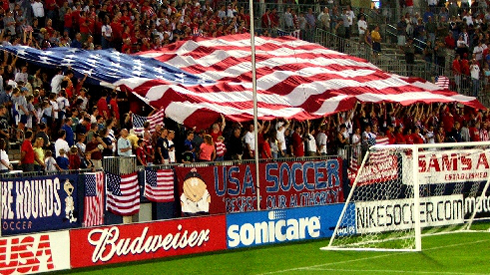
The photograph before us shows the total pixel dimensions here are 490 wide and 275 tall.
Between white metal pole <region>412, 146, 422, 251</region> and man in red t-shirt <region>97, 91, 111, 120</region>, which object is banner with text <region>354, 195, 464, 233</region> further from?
man in red t-shirt <region>97, 91, 111, 120</region>

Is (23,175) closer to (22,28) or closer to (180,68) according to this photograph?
(22,28)

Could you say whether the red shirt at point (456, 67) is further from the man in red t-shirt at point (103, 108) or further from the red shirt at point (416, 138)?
the man in red t-shirt at point (103, 108)

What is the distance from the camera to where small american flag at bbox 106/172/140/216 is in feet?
64.4

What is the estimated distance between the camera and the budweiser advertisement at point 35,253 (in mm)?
14539

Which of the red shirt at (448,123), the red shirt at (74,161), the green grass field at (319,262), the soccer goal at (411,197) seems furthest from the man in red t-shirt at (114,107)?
the red shirt at (448,123)

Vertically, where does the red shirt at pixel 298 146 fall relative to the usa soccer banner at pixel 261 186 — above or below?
above

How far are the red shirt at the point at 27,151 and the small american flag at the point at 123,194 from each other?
1.49 metres

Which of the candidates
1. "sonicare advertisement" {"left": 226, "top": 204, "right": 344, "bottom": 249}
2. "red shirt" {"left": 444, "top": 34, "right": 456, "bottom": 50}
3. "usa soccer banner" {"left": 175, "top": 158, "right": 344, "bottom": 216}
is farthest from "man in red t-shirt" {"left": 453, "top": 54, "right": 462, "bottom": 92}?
"sonicare advertisement" {"left": 226, "top": 204, "right": 344, "bottom": 249}

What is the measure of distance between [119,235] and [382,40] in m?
26.8

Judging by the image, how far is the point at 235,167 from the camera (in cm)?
2183

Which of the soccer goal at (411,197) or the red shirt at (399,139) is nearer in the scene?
the soccer goal at (411,197)

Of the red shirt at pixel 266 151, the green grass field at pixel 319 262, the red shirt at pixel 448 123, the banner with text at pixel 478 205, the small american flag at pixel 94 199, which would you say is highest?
the red shirt at pixel 448 123

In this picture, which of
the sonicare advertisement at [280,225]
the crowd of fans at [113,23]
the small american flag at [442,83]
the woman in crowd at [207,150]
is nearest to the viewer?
the sonicare advertisement at [280,225]

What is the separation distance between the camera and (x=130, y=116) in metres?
24.5
